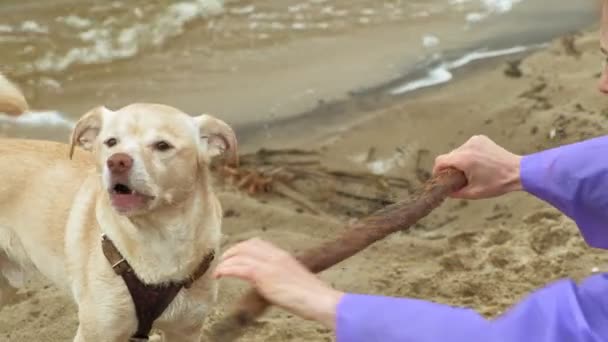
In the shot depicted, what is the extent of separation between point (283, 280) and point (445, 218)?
260 centimetres

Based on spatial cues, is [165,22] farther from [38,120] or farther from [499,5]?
[499,5]

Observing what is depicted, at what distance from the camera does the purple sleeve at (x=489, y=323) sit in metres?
1.72

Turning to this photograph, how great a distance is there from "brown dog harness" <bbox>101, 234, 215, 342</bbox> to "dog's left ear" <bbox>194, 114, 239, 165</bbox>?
17.6 inches

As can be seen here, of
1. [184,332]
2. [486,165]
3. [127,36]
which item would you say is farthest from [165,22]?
[486,165]

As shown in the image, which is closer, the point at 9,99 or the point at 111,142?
the point at 111,142

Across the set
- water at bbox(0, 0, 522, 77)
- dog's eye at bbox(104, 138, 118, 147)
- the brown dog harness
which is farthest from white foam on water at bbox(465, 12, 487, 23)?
dog's eye at bbox(104, 138, 118, 147)

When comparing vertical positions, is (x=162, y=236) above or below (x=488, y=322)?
below

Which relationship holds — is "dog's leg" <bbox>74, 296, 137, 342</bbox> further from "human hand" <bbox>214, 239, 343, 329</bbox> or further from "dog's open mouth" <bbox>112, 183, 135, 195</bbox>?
"human hand" <bbox>214, 239, 343, 329</bbox>

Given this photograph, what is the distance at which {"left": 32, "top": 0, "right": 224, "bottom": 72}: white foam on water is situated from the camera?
6406 millimetres

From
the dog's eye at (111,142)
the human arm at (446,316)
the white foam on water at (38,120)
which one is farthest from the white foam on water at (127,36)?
the human arm at (446,316)

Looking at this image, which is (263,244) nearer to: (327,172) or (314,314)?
(314,314)

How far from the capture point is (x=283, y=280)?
74.4 inches

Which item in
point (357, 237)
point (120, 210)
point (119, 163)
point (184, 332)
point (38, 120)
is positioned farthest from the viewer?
point (38, 120)

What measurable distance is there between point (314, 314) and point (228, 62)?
4693 millimetres
